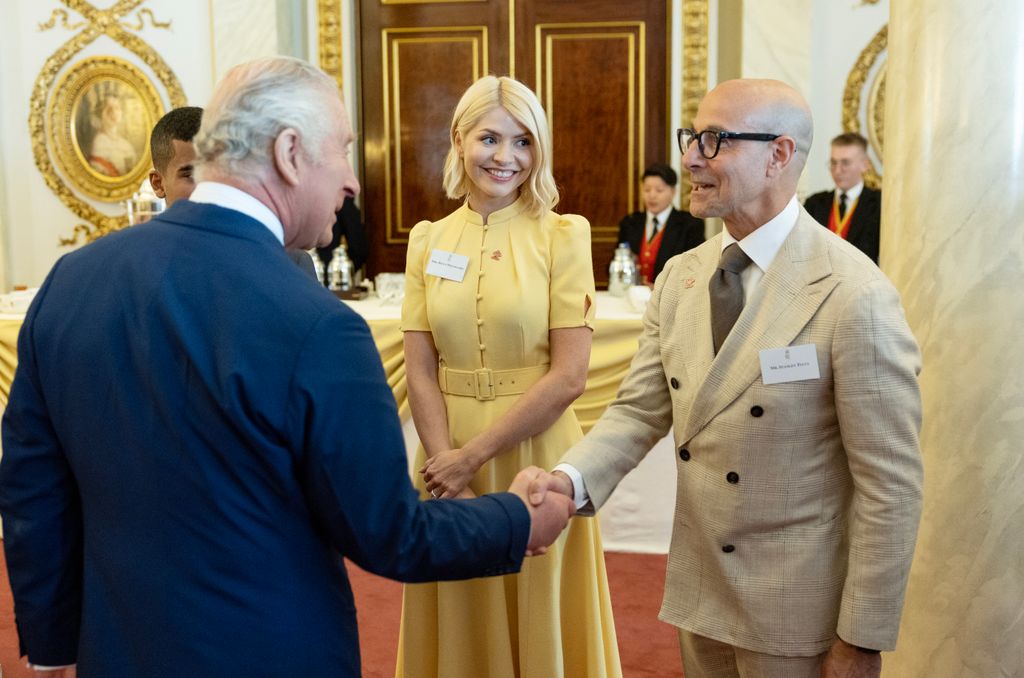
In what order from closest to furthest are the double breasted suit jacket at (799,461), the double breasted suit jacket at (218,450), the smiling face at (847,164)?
the double breasted suit jacket at (218,450) → the double breasted suit jacket at (799,461) → the smiling face at (847,164)

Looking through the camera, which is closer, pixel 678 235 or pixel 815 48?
pixel 678 235

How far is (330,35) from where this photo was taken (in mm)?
7766

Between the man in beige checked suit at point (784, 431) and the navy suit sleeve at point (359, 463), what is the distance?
Result: 0.58m

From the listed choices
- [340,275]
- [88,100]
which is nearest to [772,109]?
[340,275]

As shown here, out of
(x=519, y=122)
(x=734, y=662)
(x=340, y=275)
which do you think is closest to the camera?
(x=734, y=662)

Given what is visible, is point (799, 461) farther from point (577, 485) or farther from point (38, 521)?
point (38, 521)

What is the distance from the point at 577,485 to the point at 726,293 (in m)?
0.49

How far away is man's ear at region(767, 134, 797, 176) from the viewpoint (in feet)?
5.93

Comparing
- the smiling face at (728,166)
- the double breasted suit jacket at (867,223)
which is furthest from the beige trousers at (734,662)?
the double breasted suit jacket at (867,223)

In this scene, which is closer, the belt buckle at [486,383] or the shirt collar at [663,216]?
the belt buckle at [486,383]

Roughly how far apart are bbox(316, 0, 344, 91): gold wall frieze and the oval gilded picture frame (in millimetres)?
1343

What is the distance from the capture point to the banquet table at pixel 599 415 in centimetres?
430

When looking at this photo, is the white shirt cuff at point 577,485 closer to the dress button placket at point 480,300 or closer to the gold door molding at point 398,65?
the dress button placket at point 480,300

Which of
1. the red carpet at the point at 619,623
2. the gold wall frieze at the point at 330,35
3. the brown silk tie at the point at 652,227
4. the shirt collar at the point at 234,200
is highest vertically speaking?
the gold wall frieze at the point at 330,35
